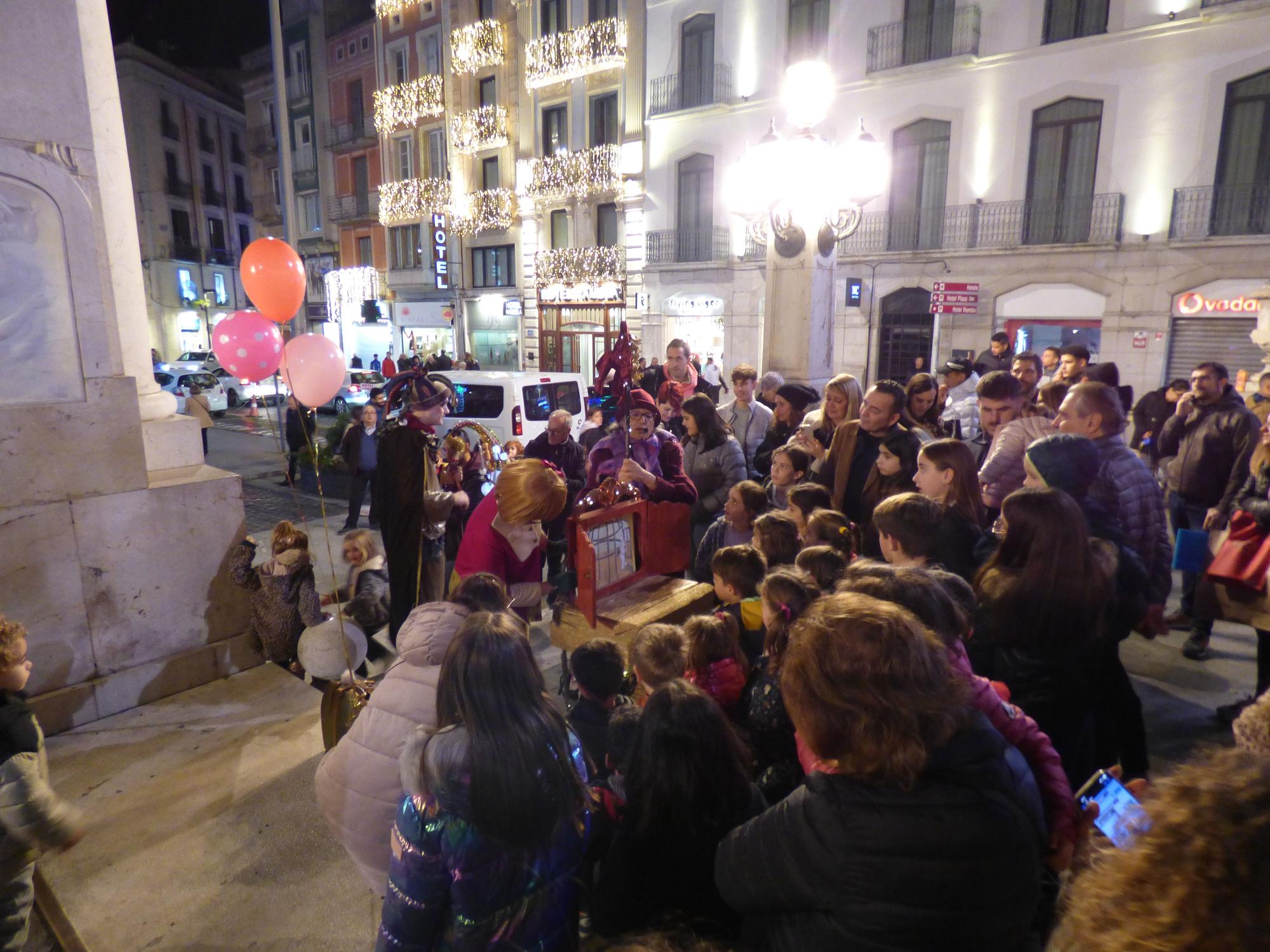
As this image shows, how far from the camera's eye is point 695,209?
20.9m

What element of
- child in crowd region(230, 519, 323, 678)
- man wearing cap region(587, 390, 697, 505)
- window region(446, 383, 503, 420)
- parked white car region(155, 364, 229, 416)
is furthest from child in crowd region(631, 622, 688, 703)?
parked white car region(155, 364, 229, 416)

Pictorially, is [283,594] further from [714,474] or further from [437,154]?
[437,154]

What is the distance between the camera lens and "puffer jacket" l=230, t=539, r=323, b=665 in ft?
14.2

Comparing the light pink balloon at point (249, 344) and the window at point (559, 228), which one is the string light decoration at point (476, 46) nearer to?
the window at point (559, 228)

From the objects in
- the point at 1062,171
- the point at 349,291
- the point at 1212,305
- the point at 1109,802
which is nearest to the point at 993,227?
the point at 1062,171

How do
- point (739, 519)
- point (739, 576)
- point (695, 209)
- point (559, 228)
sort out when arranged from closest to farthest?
point (739, 576) → point (739, 519) → point (695, 209) → point (559, 228)

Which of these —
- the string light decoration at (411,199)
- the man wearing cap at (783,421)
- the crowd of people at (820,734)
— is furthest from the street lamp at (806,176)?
the string light decoration at (411,199)

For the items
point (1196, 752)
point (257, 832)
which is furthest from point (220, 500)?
point (1196, 752)

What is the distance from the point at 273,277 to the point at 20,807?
11.7ft

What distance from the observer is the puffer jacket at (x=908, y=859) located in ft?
4.29

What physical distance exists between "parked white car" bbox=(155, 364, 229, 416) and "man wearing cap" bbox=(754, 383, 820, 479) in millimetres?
18811

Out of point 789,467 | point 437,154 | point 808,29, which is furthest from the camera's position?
point 437,154

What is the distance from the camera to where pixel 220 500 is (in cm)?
458

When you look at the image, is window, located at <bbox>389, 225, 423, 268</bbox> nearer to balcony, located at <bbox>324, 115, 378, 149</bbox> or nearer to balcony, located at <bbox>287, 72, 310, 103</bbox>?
balcony, located at <bbox>324, 115, 378, 149</bbox>
